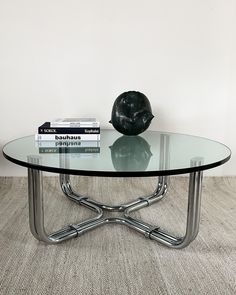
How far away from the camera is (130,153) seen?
1.48m

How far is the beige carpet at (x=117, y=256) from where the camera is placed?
1.21 meters

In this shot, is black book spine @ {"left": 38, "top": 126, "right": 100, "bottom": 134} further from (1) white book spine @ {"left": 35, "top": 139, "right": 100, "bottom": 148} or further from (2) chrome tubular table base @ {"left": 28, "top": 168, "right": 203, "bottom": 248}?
(2) chrome tubular table base @ {"left": 28, "top": 168, "right": 203, "bottom": 248}

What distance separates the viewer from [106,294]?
1.17 metres

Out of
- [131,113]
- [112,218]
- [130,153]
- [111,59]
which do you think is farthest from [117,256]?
[111,59]

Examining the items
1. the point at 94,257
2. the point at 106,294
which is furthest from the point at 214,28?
the point at 106,294

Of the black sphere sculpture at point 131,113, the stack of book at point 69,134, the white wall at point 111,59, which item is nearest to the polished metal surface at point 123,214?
the black sphere sculpture at point 131,113

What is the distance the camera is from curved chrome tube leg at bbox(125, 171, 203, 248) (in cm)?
136

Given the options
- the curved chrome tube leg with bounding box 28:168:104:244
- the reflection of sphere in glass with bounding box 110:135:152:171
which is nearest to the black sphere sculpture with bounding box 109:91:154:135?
the reflection of sphere in glass with bounding box 110:135:152:171

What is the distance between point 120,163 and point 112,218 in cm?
49

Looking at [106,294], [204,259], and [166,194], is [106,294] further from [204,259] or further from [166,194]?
[166,194]

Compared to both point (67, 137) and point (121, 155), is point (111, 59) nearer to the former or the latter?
point (67, 137)

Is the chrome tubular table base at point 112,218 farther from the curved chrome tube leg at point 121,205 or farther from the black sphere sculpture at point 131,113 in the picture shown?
the black sphere sculpture at point 131,113

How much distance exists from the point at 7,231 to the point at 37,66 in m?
1.07

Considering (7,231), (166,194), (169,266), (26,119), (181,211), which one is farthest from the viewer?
(26,119)
